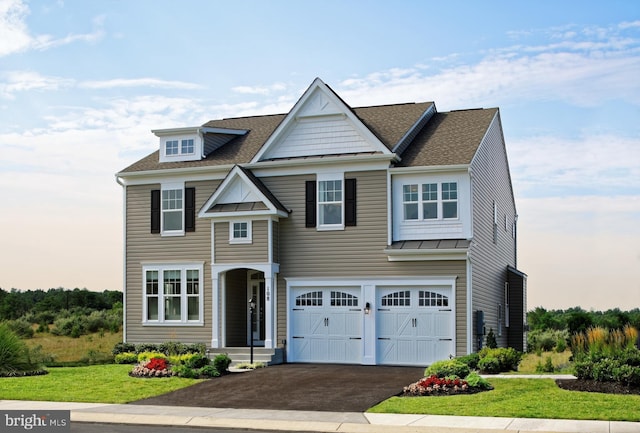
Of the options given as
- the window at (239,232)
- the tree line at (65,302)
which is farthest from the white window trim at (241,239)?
the tree line at (65,302)

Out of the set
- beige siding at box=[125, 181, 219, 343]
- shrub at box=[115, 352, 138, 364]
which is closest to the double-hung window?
beige siding at box=[125, 181, 219, 343]

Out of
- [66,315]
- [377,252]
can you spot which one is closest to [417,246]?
[377,252]

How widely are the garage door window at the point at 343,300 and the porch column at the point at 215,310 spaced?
423 cm

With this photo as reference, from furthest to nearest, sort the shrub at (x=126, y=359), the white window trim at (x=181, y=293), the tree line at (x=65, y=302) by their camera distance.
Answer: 1. the tree line at (x=65, y=302)
2. the white window trim at (x=181, y=293)
3. the shrub at (x=126, y=359)

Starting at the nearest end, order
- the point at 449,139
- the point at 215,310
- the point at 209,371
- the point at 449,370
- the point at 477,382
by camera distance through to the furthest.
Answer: the point at 477,382 → the point at 449,370 → the point at 209,371 → the point at 449,139 → the point at 215,310

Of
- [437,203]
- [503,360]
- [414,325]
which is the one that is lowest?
[503,360]

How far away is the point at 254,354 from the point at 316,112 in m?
8.73

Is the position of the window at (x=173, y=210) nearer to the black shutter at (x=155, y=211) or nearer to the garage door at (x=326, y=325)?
the black shutter at (x=155, y=211)

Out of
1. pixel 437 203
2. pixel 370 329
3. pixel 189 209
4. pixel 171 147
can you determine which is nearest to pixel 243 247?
pixel 189 209

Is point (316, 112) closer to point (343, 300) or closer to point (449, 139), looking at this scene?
point (449, 139)

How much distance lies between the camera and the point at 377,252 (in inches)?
1118

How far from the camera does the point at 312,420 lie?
17.2 meters

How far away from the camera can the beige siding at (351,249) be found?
27.5 meters

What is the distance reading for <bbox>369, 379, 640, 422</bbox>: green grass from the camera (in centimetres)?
1655
